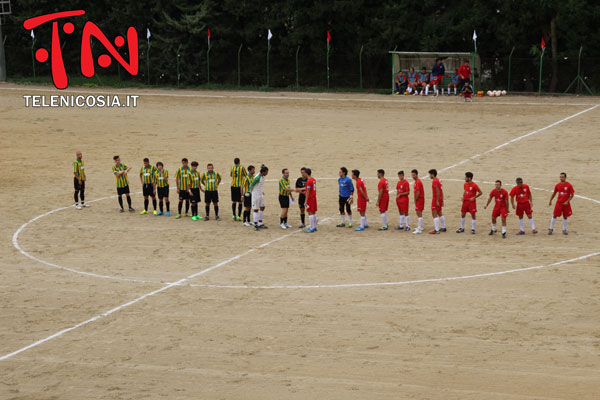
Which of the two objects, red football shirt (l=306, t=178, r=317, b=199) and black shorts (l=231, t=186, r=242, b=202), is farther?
black shorts (l=231, t=186, r=242, b=202)

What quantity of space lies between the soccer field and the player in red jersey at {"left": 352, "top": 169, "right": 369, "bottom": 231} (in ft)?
1.80

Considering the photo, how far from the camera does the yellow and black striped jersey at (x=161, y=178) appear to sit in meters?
25.7

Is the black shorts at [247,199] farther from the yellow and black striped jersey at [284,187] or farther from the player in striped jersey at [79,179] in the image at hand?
the player in striped jersey at [79,179]

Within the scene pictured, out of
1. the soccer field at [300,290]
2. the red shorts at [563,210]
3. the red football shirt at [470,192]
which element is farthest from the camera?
the red football shirt at [470,192]

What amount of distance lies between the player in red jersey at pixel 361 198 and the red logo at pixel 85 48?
39.5 meters

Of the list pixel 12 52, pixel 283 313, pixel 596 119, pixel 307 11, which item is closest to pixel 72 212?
pixel 283 313

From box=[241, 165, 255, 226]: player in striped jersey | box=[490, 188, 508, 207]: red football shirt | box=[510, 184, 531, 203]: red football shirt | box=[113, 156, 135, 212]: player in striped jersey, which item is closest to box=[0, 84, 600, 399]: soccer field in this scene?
box=[241, 165, 255, 226]: player in striped jersey

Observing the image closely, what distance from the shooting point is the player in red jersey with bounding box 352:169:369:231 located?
23.5 m

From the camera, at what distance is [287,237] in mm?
23188

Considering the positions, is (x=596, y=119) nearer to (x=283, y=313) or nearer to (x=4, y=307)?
(x=283, y=313)

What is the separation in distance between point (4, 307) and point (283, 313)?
6.12 metres

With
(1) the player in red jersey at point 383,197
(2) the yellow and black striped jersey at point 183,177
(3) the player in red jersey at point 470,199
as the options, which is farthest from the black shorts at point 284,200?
(3) the player in red jersey at point 470,199

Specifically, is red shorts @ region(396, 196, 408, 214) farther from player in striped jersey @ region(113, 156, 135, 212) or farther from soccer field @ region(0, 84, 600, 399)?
player in striped jersey @ region(113, 156, 135, 212)

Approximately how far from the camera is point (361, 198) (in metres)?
23.7
